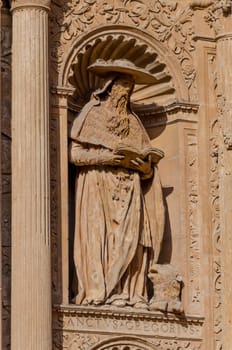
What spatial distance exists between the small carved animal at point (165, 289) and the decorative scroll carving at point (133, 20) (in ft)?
6.24

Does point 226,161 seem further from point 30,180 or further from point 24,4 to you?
point 24,4

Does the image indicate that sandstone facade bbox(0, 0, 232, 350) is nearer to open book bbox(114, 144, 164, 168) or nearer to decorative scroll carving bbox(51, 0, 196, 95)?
decorative scroll carving bbox(51, 0, 196, 95)

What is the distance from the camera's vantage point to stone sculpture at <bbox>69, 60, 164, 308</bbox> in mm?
20594

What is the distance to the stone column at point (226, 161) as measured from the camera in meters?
20.9

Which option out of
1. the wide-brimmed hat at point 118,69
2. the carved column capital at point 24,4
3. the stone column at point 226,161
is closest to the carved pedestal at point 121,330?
the stone column at point 226,161

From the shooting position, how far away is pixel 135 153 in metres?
20.8

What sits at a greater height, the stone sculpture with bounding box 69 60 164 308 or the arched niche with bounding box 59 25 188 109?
the arched niche with bounding box 59 25 188 109

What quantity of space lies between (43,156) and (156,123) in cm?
181

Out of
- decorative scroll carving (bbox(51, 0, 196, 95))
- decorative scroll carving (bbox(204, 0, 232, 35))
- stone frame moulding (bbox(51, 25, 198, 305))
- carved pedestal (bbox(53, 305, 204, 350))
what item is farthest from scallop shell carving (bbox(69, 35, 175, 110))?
carved pedestal (bbox(53, 305, 204, 350))

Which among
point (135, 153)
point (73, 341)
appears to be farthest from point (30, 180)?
point (73, 341)

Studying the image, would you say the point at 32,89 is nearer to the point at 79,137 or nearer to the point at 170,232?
the point at 79,137

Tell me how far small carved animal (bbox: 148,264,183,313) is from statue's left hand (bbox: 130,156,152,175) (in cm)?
93

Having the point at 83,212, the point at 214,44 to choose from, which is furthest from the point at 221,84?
the point at 83,212

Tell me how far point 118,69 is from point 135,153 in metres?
0.82
